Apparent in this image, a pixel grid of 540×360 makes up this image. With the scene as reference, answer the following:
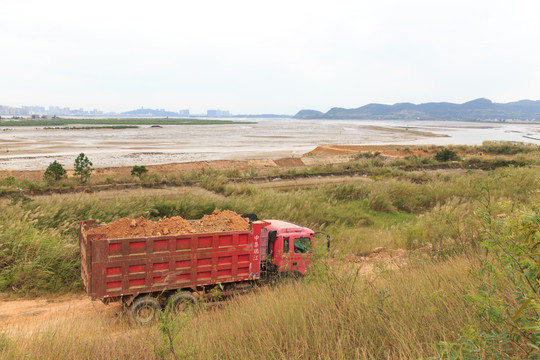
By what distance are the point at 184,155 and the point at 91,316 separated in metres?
46.3

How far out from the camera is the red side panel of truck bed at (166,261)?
27.7ft

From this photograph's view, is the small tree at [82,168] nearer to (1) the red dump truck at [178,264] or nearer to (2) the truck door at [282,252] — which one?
(1) the red dump truck at [178,264]

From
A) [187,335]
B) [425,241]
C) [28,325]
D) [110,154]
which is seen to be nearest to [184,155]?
[110,154]

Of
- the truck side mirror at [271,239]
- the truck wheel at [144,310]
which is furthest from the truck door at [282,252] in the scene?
the truck wheel at [144,310]

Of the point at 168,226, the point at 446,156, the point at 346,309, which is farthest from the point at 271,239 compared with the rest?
the point at 446,156

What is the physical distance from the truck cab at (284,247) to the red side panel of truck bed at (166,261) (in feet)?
1.82

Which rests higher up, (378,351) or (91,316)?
(378,351)

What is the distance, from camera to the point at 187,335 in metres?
5.20

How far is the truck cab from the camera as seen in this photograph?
9.97m

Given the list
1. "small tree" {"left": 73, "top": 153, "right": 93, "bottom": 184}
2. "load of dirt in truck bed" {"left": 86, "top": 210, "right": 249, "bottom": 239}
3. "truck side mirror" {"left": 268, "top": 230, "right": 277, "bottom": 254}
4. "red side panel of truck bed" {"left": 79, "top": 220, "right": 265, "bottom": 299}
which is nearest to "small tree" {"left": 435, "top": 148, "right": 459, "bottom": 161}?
"small tree" {"left": 73, "top": 153, "right": 93, "bottom": 184}

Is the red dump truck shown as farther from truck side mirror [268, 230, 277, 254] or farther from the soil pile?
the soil pile

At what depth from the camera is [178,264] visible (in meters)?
9.08

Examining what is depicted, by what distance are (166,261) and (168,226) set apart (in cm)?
95

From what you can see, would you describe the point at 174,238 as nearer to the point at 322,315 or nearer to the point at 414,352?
the point at 322,315
